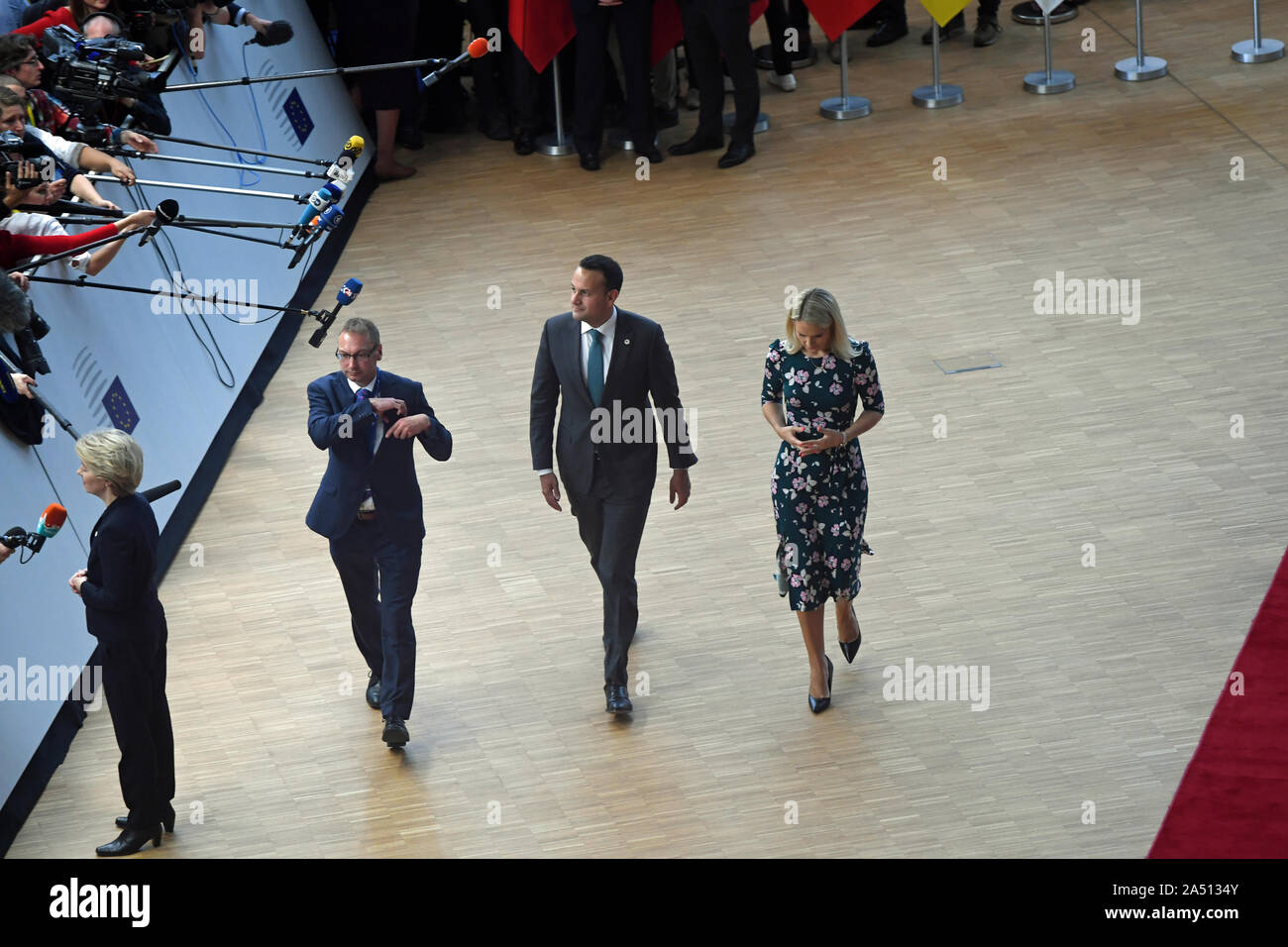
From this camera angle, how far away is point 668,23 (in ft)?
39.3

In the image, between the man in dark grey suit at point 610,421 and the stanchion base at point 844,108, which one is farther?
the stanchion base at point 844,108

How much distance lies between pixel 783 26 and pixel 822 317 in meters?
7.57

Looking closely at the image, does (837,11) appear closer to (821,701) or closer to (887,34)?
(887,34)

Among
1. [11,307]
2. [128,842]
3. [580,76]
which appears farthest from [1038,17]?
[128,842]

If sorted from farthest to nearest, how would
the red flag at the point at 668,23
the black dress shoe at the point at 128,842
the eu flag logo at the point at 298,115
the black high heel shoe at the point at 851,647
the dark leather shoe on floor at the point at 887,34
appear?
the dark leather shoe on floor at the point at 887,34, the red flag at the point at 668,23, the eu flag logo at the point at 298,115, the black high heel shoe at the point at 851,647, the black dress shoe at the point at 128,842

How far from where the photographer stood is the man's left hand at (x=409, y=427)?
6.20m

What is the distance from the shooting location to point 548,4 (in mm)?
11812

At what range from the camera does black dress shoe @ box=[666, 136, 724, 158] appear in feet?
A: 39.7

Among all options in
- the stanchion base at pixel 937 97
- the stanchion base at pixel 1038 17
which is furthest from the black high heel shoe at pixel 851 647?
the stanchion base at pixel 1038 17

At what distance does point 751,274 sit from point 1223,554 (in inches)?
150

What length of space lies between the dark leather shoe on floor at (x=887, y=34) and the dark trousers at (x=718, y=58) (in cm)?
227
